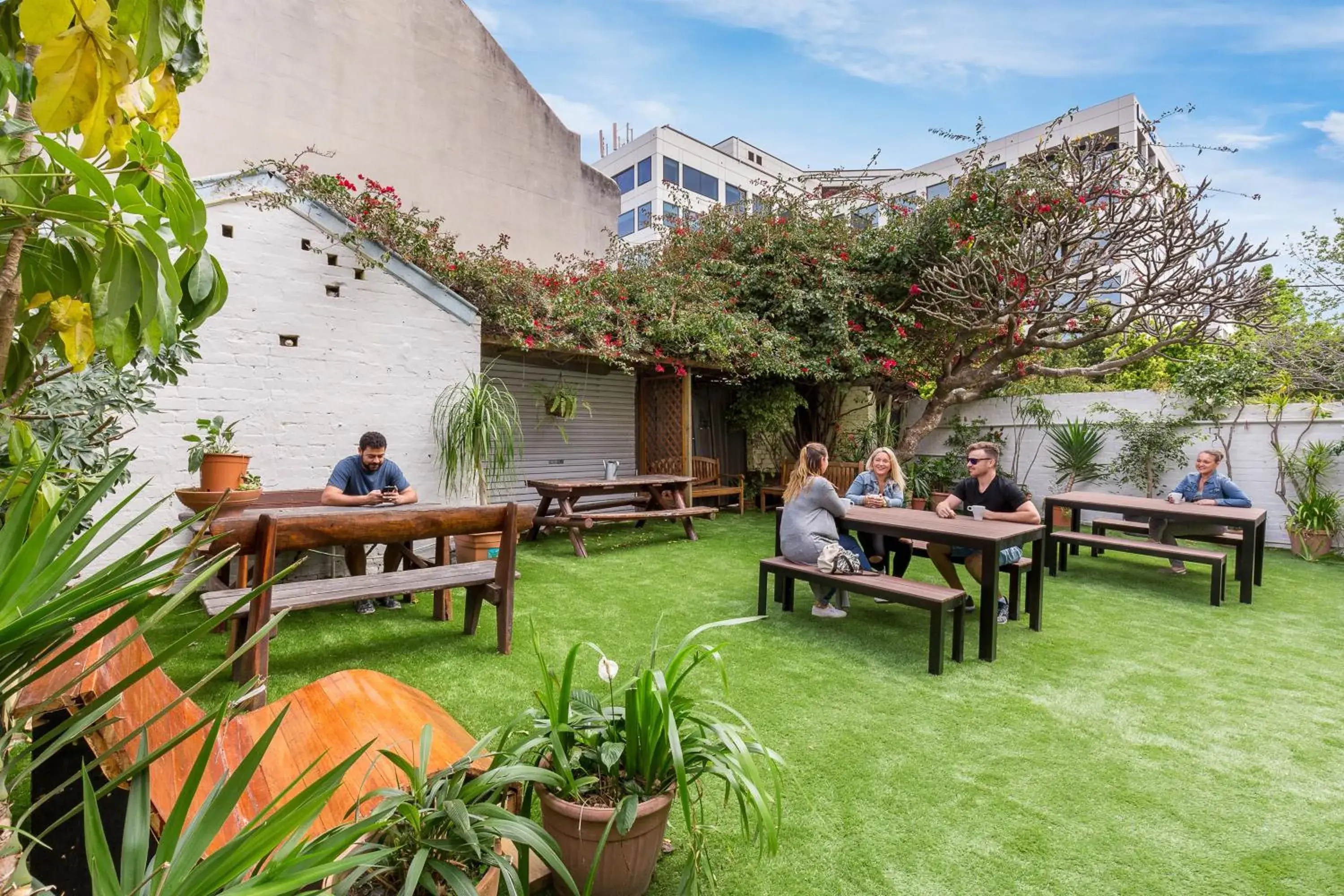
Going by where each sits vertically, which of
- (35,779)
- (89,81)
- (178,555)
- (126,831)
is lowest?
(35,779)

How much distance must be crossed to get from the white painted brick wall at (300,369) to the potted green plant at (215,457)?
11 centimetres

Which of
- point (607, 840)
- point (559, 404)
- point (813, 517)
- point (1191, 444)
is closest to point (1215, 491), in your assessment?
point (1191, 444)

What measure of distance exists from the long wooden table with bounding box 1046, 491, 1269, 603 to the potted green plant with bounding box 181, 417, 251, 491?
19.8ft

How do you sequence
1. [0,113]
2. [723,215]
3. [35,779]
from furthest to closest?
[723,215] < [35,779] < [0,113]

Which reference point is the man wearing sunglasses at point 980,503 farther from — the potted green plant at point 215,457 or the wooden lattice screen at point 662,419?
the potted green plant at point 215,457

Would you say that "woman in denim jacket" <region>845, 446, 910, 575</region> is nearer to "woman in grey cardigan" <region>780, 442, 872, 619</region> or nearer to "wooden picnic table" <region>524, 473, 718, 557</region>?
"woman in grey cardigan" <region>780, 442, 872, 619</region>

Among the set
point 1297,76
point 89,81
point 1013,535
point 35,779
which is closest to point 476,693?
point 35,779

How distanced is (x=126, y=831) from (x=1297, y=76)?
17.3m

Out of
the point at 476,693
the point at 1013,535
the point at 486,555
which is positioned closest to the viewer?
the point at 476,693

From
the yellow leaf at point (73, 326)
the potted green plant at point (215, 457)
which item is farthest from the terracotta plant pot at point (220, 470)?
the yellow leaf at point (73, 326)

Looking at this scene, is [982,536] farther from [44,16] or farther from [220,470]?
[220,470]

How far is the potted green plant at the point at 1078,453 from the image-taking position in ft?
28.2

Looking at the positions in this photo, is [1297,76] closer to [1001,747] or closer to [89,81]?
[1001,747]

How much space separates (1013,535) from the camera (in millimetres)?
3539
